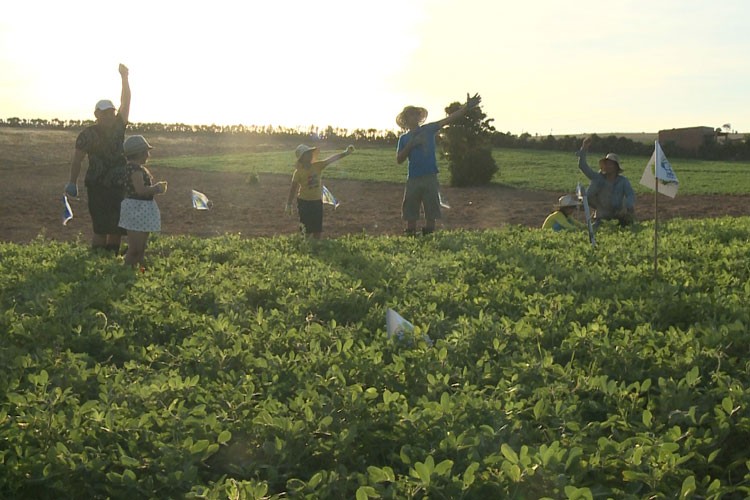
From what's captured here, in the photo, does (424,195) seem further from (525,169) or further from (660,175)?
(525,169)

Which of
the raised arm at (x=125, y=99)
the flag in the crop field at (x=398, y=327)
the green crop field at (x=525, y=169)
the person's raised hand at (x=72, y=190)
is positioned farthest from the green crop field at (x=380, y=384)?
the green crop field at (x=525, y=169)

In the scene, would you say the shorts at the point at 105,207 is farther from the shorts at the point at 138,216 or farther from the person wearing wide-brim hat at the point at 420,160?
the person wearing wide-brim hat at the point at 420,160

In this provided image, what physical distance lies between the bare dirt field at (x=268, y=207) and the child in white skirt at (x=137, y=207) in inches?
109

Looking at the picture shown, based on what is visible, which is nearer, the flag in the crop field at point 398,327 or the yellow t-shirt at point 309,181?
the flag in the crop field at point 398,327

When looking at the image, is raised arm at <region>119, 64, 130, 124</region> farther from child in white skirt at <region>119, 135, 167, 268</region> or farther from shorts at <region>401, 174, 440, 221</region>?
shorts at <region>401, 174, 440, 221</region>

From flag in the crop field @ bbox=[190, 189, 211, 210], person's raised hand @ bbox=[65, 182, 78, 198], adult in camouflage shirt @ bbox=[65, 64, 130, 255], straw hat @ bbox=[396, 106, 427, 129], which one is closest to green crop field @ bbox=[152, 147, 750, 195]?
straw hat @ bbox=[396, 106, 427, 129]

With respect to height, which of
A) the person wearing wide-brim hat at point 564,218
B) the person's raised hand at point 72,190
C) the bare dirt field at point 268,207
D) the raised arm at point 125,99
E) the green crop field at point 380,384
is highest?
the raised arm at point 125,99

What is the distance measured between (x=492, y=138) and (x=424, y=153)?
3580 centimetres

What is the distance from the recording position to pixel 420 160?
33.0 feet

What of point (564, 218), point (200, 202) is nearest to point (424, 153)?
point (564, 218)

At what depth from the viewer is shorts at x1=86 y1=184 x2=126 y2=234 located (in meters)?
8.49

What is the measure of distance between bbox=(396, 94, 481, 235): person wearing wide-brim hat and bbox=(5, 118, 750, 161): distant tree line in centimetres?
2045

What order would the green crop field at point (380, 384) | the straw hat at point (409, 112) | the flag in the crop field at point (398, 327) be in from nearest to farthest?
the green crop field at point (380, 384) < the flag in the crop field at point (398, 327) < the straw hat at point (409, 112)

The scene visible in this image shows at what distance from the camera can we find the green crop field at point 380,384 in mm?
2715
